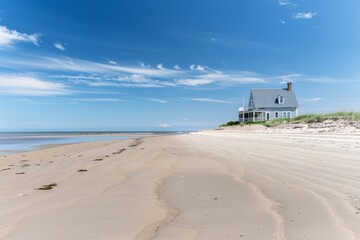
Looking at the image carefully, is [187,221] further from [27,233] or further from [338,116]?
[338,116]

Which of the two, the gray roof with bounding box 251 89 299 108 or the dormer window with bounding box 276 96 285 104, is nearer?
A: the gray roof with bounding box 251 89 299 108

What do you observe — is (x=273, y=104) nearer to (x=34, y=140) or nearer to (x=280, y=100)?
(x=280, y=100)

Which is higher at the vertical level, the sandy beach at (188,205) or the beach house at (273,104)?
the beach house at (273,104)

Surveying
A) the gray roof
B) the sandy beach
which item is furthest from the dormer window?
the sandy beach

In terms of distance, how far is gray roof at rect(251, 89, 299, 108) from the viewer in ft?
165

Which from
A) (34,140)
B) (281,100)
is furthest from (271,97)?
(34,140)

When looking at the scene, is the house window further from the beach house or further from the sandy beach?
the sandy beach

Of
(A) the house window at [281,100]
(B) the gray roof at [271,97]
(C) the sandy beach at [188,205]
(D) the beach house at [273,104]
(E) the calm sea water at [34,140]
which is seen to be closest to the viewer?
A: (C) the sandy beach at [188,205]

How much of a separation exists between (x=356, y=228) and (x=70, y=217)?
2.64 metres

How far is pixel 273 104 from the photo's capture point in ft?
165

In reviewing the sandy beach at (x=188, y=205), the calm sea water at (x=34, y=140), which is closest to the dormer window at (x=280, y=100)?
the calm sea water at (x=34, y=140)

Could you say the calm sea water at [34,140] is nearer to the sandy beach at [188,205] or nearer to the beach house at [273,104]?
the sandy beach at [188,205]

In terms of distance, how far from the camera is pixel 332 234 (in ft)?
8.33

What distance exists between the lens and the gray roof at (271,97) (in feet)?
165
